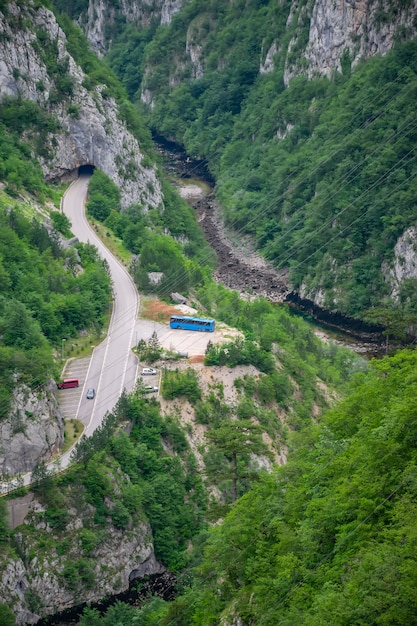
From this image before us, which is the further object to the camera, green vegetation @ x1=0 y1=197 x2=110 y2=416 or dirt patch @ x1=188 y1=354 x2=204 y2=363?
dirt patch @ x1=188 y1=354 x2=204 y2=363

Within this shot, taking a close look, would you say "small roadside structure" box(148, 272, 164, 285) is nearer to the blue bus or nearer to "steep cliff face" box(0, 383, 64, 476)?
the blue bus

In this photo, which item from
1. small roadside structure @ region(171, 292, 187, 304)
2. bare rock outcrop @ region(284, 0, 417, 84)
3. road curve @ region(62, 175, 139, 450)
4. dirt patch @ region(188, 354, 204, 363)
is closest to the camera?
road curve @ region(62, 175, 139, 450)

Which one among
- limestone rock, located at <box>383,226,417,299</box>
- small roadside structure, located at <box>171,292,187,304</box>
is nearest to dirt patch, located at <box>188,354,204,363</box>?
small roadside structure, located at <box>171,292,187,304</box>

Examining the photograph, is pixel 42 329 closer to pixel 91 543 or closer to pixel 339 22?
pixel 91 543

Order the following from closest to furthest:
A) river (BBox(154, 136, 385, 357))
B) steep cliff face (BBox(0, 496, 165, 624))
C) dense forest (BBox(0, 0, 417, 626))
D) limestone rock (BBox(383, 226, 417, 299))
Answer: dense forest (BBox(0, 0, 417, 626)) < steep cliff face (BBox(0, 496, 165, 624)) < river (BBox(154, 136, 385, 357)) < limestone rock (BBox(383, 226, 417, 299))

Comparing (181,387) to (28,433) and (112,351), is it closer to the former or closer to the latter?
(112,351)

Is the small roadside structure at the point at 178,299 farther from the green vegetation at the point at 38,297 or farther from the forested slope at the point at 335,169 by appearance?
the forested slope at the point at 335,169

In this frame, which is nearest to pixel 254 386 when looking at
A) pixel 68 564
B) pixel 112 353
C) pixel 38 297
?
pixel 112 353

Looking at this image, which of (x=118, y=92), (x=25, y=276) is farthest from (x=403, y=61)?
(x=25, y=276)

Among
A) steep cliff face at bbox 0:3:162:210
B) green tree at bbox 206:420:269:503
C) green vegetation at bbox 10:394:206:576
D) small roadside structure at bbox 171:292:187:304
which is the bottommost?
green vegetation at bbox 10:394:206:576
